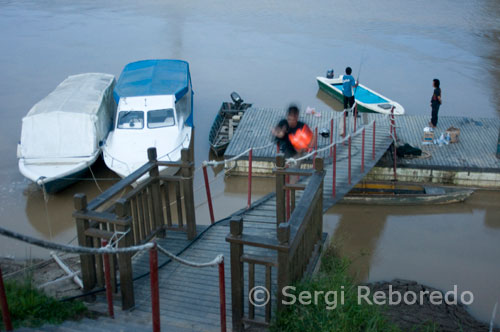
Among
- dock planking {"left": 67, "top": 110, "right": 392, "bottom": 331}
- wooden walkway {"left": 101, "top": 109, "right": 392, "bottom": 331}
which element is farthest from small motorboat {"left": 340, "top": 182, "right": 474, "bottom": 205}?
wooden walkway {"left": 101, "top": 109, "right": 392, "bottom": 331}

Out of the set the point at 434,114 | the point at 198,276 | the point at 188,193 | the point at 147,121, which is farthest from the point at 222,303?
the point at 434,114

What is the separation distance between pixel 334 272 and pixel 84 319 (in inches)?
136

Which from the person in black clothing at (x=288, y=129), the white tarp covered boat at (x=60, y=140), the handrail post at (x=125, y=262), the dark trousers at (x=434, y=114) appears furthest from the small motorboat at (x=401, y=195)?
the handrail post at (x=125, y=262)

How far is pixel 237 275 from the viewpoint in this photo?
5004mm

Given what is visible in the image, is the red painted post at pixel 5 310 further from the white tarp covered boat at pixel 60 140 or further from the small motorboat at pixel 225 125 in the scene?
the small motorboat at pixel 225 125

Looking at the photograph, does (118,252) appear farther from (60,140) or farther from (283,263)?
(60,140)

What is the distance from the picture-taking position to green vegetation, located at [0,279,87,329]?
4.70 m

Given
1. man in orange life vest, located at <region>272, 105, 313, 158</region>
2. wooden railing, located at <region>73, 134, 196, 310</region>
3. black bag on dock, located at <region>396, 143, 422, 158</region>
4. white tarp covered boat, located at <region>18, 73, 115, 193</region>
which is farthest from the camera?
black bag on dock, located at <region>396, 143, 422, 158</region>

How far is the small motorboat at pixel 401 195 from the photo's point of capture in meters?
12.7

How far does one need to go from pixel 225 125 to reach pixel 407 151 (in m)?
6.24

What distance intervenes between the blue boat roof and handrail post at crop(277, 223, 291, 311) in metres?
11.1

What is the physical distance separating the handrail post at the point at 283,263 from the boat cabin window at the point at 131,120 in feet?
33.9

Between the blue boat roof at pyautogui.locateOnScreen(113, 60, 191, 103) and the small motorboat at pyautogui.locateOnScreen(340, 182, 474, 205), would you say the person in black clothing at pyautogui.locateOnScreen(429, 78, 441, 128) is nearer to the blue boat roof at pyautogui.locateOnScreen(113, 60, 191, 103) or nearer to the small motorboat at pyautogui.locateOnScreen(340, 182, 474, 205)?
the small motorboat at pyautogui.locateOnScreen(340, 182, 474, 205)

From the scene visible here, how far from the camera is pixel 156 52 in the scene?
2842 cm
